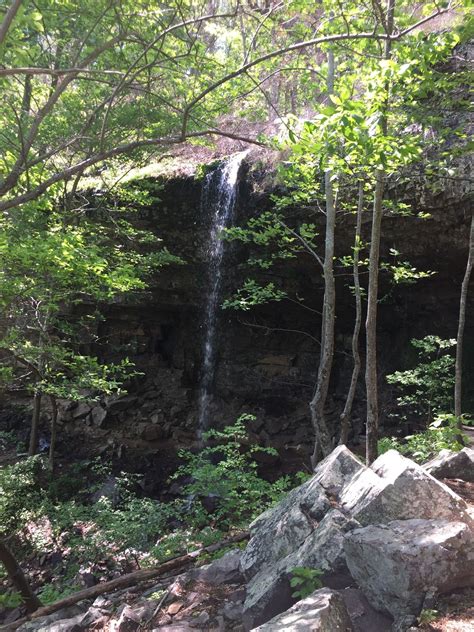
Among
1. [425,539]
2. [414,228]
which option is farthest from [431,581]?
[414,228]

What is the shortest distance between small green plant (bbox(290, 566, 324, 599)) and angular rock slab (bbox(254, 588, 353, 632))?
12.2 inches

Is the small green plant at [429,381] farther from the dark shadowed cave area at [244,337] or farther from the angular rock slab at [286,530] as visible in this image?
the angular rock slab at [286,530]

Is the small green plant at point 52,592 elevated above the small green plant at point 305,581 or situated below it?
below

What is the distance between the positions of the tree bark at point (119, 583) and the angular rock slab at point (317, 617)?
266 cm

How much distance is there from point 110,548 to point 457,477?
4.75 m

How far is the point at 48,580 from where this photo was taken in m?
6.58

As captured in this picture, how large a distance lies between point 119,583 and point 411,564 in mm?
3428

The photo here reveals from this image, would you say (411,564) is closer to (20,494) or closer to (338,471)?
(338,471)

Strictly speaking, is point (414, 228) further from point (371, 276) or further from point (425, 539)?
point (425, 539)

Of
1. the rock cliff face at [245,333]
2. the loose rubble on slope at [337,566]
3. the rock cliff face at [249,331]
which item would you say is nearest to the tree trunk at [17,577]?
the loose rubble on slope at [337,566]

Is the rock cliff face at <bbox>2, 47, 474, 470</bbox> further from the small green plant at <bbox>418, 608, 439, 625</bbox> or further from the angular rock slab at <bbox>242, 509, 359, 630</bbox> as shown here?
the small green plant at <bbox>418, 608, 439, 625</bbox>

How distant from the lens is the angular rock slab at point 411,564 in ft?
7.89

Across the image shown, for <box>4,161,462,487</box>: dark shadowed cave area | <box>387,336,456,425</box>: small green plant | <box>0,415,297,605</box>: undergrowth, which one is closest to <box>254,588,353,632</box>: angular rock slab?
<box>0,415,297,605</box>: undergrowth

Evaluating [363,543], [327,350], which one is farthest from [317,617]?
[327,350]
